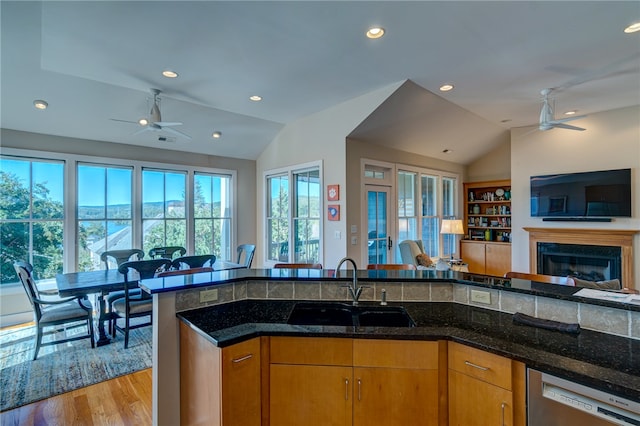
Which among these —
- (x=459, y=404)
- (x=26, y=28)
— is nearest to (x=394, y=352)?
(x=459, y=404)

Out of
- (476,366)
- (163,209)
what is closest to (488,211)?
(476,366)

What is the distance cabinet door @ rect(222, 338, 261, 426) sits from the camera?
1.49 metres

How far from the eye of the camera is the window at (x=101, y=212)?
4926mm

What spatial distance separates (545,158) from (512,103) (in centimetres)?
171

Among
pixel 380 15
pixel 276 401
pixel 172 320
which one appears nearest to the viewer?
pixel 276 401

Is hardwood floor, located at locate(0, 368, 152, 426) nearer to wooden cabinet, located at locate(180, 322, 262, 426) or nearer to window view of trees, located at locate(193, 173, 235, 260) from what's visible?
wooden cabinet, located at locate(180, 322, 262, 426)

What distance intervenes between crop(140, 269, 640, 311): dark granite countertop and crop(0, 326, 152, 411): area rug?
1.69 m

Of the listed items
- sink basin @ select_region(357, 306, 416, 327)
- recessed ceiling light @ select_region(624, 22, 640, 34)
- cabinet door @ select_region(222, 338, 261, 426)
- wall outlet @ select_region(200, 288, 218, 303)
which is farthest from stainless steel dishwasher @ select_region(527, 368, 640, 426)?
recessed ceiling light @ select_region(624, 22, 640, 34)

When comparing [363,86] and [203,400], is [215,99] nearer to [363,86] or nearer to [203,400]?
[363,86]

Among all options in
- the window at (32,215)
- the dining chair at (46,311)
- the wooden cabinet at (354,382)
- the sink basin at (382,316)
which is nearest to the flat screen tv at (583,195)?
the sink basin at (382,316)

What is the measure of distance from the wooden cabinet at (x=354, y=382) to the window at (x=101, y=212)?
189 inches

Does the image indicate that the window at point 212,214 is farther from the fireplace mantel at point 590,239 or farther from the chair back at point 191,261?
the fireplace mantel at point 590,239

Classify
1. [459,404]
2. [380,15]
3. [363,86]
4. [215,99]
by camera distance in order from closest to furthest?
[459,404] < [380,15] < [363,86] < [215,99]

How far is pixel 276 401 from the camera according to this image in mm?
1620
